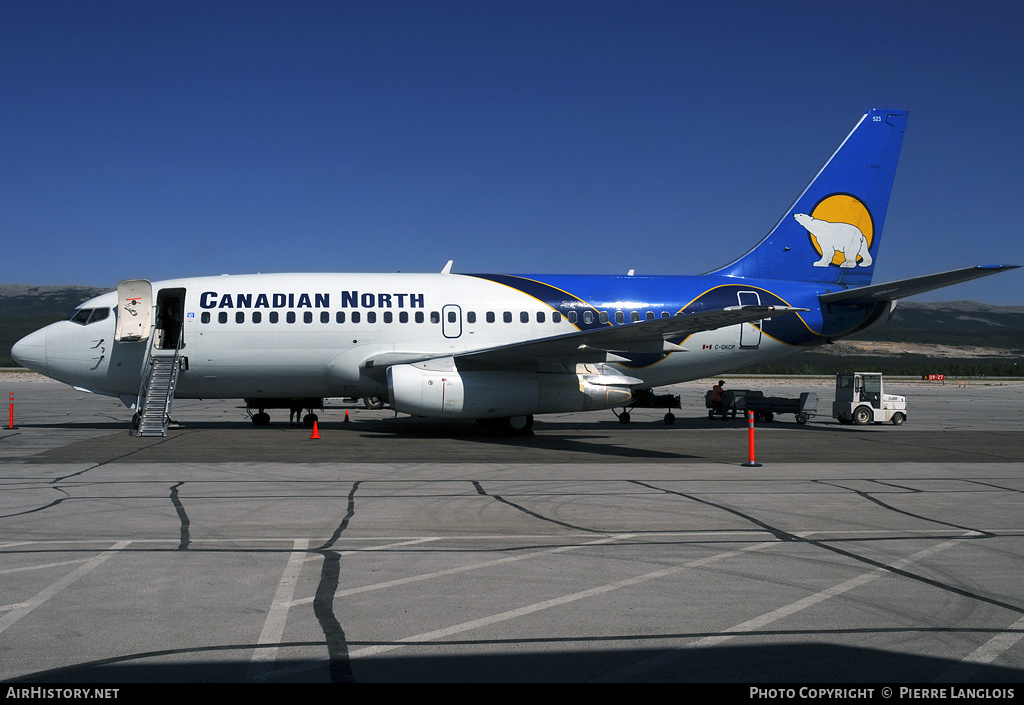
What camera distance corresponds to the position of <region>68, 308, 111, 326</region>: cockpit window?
20.9m

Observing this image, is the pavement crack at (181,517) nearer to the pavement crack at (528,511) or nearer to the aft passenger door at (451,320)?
the pavement crack at (528,511)

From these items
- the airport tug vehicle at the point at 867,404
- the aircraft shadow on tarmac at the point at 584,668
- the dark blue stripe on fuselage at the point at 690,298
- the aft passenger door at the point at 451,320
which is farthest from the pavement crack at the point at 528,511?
the airport tug vehicle at the point at 867,404

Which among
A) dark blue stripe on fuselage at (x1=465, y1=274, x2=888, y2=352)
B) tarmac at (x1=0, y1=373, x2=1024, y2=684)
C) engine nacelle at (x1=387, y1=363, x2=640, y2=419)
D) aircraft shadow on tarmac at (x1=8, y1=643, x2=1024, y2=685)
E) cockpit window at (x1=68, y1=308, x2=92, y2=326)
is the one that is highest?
dark blue stripe on fuselage at (x1=465, y1=274, x2=888, y2=352)

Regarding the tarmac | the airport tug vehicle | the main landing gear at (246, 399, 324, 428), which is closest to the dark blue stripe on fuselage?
the airport tug vehicle

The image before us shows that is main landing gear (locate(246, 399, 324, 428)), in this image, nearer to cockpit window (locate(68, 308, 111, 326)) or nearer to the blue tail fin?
cockpit window (locate(68, 308, 111, 326))

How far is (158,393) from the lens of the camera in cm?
2003

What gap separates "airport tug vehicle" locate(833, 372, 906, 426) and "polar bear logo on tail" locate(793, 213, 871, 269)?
451 cm

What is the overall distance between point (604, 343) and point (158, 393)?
37.2 feet

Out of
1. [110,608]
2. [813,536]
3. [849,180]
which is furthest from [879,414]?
[110,608]

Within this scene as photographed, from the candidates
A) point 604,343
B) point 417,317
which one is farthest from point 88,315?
point 604,343

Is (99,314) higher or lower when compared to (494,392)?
higher

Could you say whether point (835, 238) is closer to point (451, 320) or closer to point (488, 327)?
point (488, 327)
